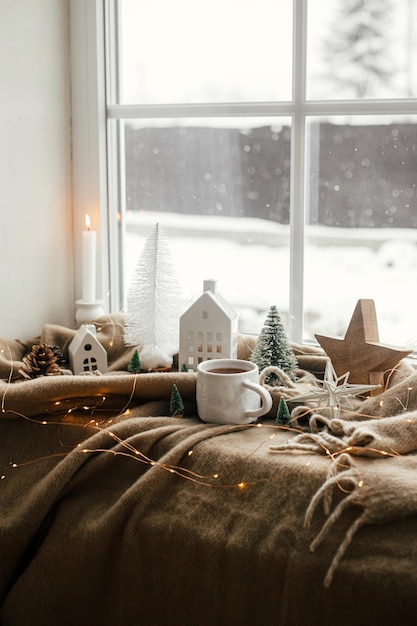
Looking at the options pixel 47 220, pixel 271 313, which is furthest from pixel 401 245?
pixel 47 220

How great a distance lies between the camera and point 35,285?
1.92 metres

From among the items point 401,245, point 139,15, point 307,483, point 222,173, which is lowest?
point 307,483

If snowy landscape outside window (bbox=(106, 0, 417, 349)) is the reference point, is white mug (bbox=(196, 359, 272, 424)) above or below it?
below

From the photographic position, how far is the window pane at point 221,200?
6.15 ft

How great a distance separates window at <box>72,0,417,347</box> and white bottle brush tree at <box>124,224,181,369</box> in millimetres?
286

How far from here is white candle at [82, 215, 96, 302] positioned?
1.89m

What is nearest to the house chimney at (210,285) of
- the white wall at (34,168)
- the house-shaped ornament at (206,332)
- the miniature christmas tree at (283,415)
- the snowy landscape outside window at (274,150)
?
the house-shaped ornament at (206,332)

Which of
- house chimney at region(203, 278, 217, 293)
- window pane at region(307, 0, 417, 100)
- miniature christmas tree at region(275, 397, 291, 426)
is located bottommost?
miniature christmas tree at region(275, 397, 291, 426)

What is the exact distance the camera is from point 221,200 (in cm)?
194

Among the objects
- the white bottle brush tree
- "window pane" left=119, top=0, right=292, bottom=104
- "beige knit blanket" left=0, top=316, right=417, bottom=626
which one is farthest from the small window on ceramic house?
"window pane" left=119, top=0, right=292, bottom=104

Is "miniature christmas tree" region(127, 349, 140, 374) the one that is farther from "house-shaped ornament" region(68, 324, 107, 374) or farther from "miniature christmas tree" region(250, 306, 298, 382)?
"miniature christmas tree" region(250, 306, 298, 382)

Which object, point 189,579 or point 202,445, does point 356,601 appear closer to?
point 189,579

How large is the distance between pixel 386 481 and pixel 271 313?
0.53 metres

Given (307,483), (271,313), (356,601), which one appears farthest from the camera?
(271,313)
